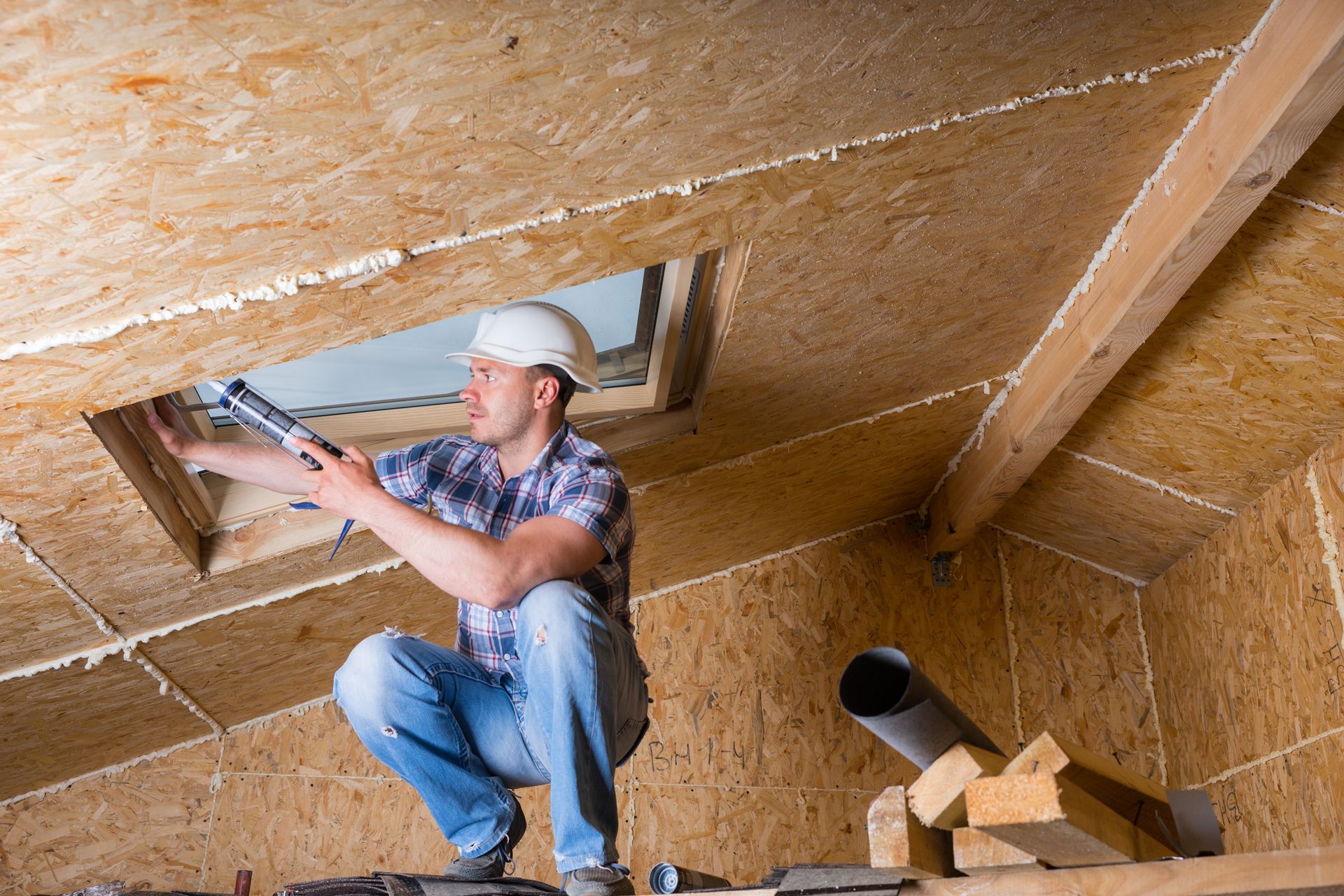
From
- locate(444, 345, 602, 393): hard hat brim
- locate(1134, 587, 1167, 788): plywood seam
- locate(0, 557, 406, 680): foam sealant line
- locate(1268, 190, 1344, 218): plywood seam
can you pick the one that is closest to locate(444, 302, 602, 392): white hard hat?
locate(444, 345, 602, 393): hard hat brim

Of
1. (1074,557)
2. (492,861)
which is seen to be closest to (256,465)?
(492,861)

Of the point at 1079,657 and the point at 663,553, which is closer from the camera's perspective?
the point at 663,553

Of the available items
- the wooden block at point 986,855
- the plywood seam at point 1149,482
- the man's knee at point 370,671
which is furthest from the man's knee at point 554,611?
the plywood seam at point 1149,482

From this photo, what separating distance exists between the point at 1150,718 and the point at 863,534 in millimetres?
1311

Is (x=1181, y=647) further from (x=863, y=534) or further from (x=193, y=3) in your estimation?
(x=193, y=3)

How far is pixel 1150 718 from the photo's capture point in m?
4.25

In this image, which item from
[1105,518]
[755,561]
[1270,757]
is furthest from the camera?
[755,561]

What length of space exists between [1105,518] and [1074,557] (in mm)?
526

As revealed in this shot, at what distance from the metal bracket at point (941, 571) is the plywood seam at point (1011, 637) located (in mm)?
239

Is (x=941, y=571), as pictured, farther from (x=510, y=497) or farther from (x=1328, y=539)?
(x=510, y=497)

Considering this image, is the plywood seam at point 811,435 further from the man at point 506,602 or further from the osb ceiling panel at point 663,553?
the man at point 506,602

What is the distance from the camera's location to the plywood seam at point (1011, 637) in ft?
14.0

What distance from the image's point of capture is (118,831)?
10.8 ft

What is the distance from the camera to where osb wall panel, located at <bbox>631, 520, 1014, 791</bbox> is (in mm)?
3979
